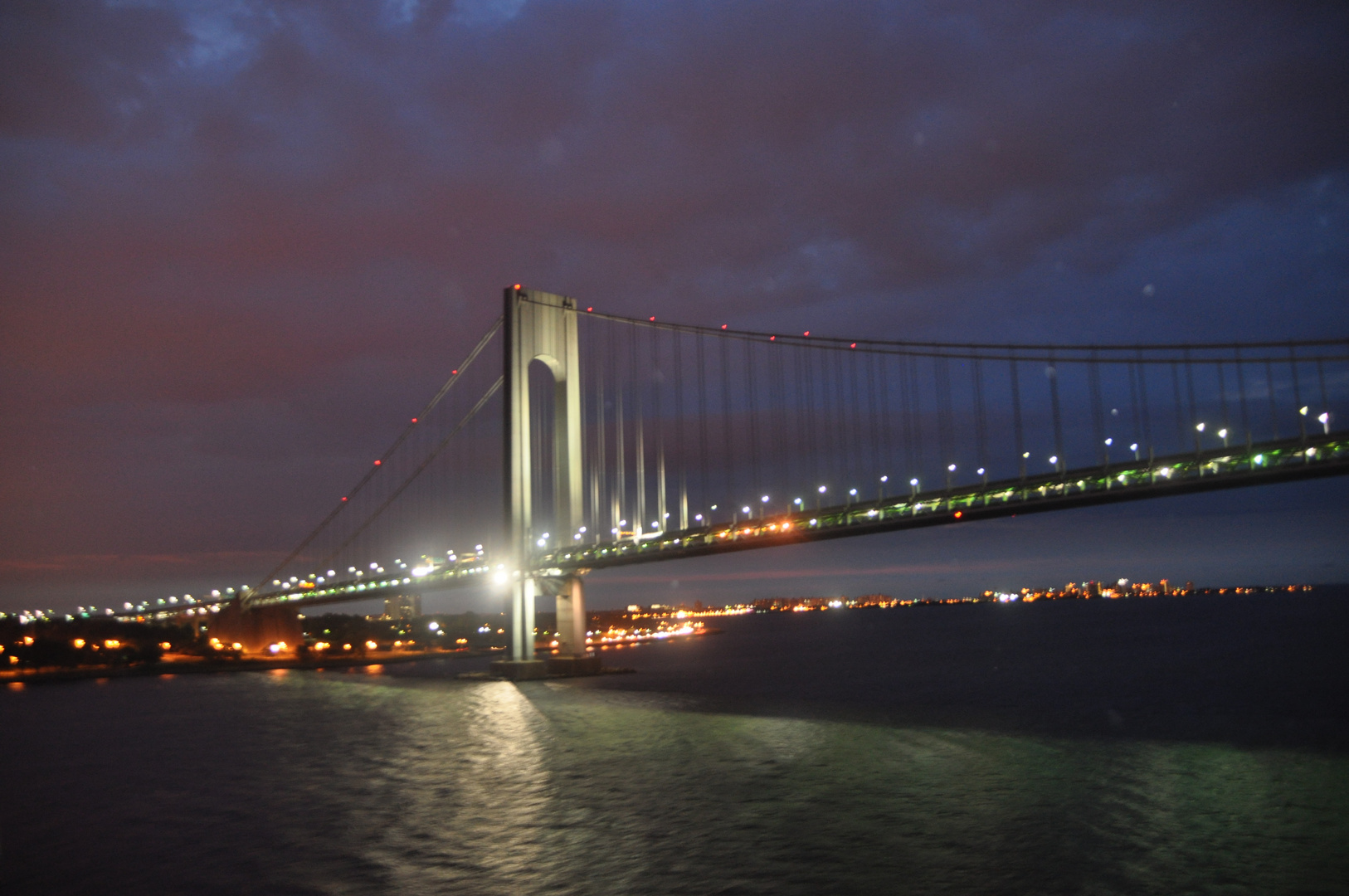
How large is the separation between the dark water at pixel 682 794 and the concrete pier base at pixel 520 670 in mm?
3810

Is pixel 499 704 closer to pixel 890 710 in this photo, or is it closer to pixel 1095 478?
pixel 890 710

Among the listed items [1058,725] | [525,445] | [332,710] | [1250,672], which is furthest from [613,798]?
[1250,672]

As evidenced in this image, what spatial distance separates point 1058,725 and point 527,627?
24.2 m

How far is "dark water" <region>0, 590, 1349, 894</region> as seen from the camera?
43.4 feet

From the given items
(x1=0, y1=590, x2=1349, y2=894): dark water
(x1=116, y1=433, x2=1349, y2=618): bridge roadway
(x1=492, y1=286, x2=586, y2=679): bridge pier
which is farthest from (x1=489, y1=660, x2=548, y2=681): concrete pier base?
(x1=116, y1=433, x2=1349, y2=618): bridge roadway

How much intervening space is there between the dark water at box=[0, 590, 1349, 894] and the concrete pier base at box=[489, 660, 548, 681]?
3.81 meters

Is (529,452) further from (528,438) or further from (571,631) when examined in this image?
(571,631)

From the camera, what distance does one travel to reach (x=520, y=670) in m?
46.6

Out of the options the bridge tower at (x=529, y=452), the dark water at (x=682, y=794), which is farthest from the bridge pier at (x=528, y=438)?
the dark water at (x=682, y=794)

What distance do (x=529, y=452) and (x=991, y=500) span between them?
64.4 feet

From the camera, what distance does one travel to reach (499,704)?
121 feet

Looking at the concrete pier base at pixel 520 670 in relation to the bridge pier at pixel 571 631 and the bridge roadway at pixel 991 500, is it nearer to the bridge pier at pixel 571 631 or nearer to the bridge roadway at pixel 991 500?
the bridge pier at pixel 571 631

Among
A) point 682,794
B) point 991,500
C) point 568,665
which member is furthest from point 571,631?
point 682,794

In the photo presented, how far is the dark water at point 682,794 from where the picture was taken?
13234 mm
